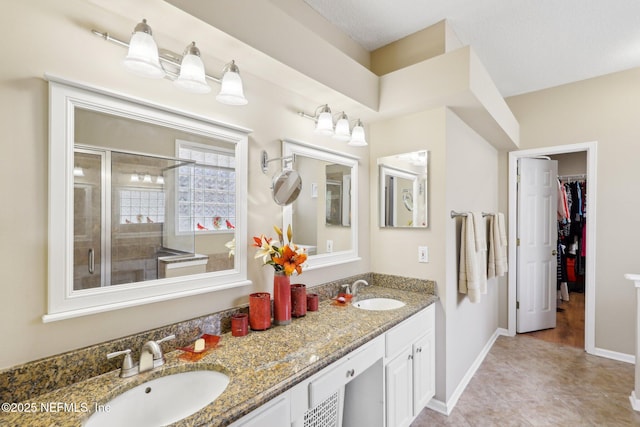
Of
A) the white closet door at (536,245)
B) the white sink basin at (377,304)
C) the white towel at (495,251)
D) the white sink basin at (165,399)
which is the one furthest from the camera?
the white closet door at (536,245)

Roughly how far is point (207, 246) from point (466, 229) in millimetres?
1823

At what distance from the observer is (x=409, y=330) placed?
1.84 metres

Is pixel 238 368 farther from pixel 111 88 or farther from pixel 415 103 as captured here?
pixel 415 103

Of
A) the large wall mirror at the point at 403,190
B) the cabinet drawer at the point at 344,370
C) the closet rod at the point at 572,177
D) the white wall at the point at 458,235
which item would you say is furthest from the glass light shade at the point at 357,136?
the closet rod at the point at 572,177

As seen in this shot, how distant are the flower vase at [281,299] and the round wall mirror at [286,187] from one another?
0.43m

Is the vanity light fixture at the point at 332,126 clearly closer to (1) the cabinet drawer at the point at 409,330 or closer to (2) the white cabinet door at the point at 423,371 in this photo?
(1) the cabinet drawer at the point at 409,330

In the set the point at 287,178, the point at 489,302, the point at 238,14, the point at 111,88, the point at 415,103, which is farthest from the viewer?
the point at 489,302

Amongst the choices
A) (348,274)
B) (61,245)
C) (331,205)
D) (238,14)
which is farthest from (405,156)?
(61,245)

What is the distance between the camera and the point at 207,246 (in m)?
1.50

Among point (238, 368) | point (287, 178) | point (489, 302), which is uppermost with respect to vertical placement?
point (287, 178)

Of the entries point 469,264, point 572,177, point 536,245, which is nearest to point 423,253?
point 469,264

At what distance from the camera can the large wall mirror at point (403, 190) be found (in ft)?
A: 7.41

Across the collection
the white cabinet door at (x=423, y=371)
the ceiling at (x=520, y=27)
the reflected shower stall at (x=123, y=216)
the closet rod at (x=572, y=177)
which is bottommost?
the white cabinet door at (x=423, y=371)

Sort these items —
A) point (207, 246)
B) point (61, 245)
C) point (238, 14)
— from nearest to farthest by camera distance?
point (61, 245), point (238, 14), point (207, 246)
